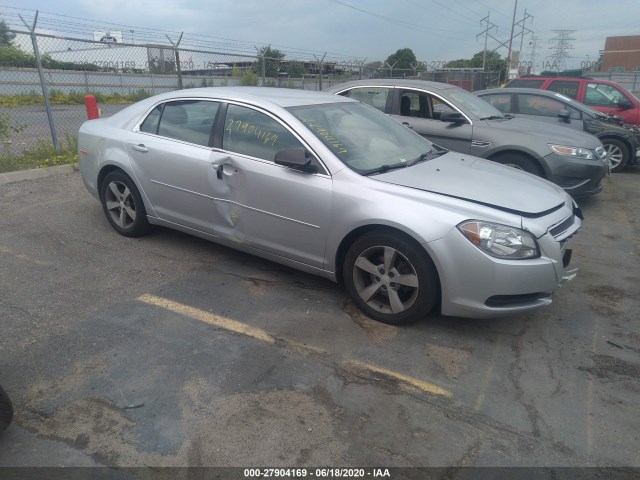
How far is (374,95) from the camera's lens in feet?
23.9

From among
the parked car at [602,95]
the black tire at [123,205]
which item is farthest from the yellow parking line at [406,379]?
the parked car at [602,95]

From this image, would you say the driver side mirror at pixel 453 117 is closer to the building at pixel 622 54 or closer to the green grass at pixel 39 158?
the green grass at pixel 39 158

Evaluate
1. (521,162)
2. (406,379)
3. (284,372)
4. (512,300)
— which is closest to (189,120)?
(284,372)

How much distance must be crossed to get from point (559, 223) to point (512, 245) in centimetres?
56

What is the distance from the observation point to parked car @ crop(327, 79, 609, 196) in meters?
6.52

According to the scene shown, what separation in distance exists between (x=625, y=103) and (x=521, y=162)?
→ 5.68 metres

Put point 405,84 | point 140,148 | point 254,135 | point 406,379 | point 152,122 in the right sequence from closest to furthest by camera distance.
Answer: point 406,379 → point 254,135 → point 140,148 → point 152,122 → point 405,84

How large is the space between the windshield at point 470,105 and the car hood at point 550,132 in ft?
0.67

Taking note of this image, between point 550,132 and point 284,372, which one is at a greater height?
point 550,132

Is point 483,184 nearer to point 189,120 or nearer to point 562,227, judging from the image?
point 562,227

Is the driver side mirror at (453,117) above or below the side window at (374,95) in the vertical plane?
below

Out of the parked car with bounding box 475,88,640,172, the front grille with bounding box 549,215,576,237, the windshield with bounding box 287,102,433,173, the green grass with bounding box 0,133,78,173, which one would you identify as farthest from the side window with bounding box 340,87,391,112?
the green grass with bounding box 0,133,78,173

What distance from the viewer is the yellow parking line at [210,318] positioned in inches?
138

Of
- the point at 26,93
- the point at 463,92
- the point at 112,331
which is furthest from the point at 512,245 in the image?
the point at 26,93
